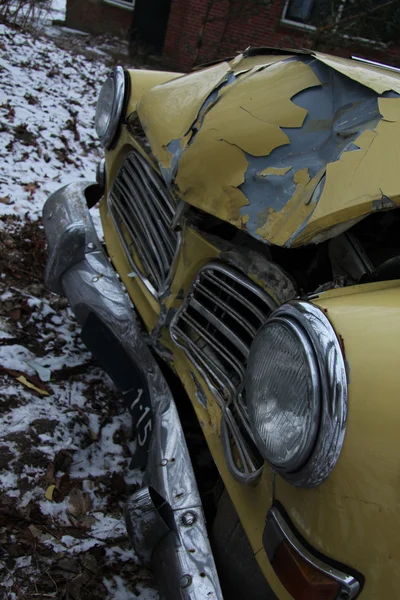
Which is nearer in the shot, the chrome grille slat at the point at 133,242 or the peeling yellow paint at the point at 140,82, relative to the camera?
the chrome grille slat at the point at 133,242

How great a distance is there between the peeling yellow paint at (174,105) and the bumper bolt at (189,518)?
1182 mm

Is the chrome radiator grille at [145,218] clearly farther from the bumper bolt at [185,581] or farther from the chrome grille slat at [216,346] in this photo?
the bumper bolt at [185,581]

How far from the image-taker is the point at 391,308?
1.19 m

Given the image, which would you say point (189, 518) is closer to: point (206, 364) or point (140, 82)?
point (206, 364)

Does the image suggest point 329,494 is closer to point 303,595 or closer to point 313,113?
point 303,595

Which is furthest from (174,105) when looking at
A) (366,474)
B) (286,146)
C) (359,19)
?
(359,19)

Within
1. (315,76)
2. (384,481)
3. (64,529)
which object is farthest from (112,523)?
(315,76)

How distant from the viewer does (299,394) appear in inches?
44.1

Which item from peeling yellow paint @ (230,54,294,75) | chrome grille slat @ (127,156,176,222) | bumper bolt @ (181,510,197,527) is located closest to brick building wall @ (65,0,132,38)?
peeling yellow paint @ (230,54,294,75)

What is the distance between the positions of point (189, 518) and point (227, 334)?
0.55 meters

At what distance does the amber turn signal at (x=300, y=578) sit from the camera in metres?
1.08

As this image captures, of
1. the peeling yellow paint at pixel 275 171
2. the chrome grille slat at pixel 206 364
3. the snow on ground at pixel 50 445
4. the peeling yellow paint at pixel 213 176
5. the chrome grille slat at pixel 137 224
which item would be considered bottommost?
the snow on ground at pixel 50 445

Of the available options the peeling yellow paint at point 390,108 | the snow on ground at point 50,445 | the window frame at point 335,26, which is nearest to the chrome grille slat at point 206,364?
the snow on ground at point 50,445

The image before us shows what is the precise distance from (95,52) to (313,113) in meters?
8.50
